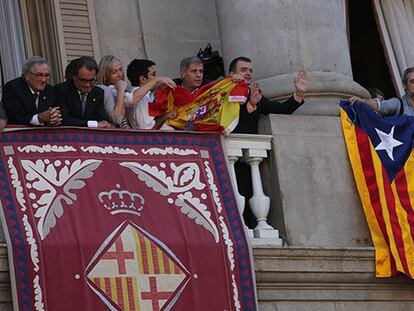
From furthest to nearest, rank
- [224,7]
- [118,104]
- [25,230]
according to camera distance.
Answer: [224,7] → [118,104] → [25,230]

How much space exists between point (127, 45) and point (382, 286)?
412cm

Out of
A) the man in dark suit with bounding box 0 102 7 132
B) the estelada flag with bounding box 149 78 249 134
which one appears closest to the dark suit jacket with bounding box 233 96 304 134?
the estelada flag with bounding box 149 78 249 134

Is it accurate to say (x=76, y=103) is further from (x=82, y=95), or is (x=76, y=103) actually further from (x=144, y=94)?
(x=144, y=94)

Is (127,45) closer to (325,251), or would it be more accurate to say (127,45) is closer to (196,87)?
(196,87)

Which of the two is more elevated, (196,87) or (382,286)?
(196,87)

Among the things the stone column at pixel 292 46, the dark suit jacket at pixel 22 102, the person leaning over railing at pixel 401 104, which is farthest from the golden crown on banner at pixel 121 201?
the person leaning over railing at pixel 401 104

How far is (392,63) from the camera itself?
18.9 meters

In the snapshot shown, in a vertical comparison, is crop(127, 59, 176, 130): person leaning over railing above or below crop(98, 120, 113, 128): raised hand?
above

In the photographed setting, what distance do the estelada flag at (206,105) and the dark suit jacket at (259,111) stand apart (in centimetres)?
35

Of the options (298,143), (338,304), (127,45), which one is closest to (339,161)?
(298,143)

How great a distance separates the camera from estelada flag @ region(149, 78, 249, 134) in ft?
50.1

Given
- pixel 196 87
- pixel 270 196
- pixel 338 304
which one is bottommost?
pixel 338 304

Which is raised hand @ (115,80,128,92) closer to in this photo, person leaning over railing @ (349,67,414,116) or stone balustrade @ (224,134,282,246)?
stone balustrade @ (224,134,282,246)

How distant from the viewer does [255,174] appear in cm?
1550
